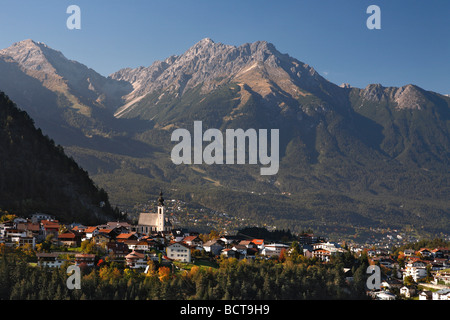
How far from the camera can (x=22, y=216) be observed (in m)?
156

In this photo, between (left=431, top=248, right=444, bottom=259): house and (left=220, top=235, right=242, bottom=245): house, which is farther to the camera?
(left=431, top=248, right=444, bottom=259): house

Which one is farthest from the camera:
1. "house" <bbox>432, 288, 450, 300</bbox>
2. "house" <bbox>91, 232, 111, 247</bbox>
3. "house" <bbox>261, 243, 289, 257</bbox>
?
"house" <bbox>261, 243, 289, 257</bbox>

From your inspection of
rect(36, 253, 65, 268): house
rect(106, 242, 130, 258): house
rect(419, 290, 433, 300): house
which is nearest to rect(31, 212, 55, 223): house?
rect(106, 242, 130, 258): house

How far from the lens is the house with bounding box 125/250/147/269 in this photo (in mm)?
117531

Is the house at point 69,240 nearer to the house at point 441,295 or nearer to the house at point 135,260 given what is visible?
the house at point 135,260

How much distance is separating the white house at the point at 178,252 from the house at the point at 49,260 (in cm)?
2437

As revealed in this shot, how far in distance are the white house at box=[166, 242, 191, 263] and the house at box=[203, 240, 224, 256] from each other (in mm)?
12522

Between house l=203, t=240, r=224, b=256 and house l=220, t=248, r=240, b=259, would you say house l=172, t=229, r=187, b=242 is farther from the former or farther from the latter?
house l=220, t=248, r=240, b=259

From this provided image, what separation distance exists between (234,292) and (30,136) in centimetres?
11288

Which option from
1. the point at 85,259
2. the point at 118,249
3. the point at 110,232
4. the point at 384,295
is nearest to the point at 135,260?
the point at 118,249

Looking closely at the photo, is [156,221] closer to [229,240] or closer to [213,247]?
[229,240]

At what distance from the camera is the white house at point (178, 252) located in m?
129

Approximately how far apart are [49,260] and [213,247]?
4260 centimetres
